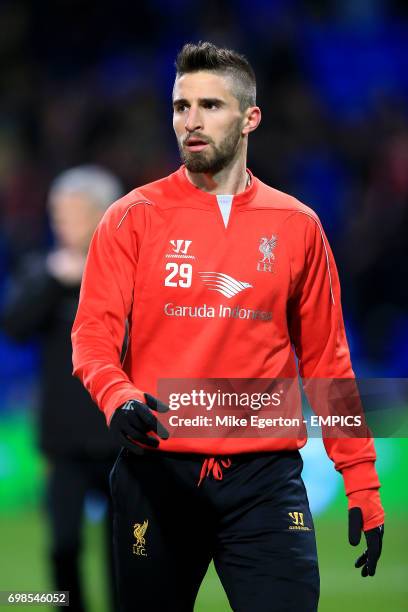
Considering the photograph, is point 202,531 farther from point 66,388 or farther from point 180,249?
point 66,388

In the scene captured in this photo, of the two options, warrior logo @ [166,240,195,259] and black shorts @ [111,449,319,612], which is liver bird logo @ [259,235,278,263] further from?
black shorts @ [111,449,319,612]

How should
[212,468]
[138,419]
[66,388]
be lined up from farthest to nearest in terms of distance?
[66,388] → [212,468] → [138,419]

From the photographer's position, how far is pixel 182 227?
10.7ft

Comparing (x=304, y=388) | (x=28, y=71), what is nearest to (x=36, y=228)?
(x=28, y=71)

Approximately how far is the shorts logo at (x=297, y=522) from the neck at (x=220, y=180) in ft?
2.98

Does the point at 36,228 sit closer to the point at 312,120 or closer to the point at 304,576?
the point at 312,120

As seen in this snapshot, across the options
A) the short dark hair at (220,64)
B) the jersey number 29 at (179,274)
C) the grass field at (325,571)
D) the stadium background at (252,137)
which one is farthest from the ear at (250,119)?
the stadium background at (252,137)

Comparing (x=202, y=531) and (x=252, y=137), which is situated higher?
(x=252, y=137)

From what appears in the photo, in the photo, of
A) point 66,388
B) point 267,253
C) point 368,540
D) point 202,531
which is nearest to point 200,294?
point 267,253

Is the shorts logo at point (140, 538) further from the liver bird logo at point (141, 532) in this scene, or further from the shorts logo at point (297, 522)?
the shorts logo at point (297, 522)

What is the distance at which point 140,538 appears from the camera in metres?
3.18

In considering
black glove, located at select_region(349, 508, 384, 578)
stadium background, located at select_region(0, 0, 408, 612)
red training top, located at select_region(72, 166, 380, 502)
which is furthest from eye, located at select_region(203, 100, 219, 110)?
stadium background, located at select_region(0, 0, 408, 612)

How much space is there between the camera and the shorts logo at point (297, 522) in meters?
3.16

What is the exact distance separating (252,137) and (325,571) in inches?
196
